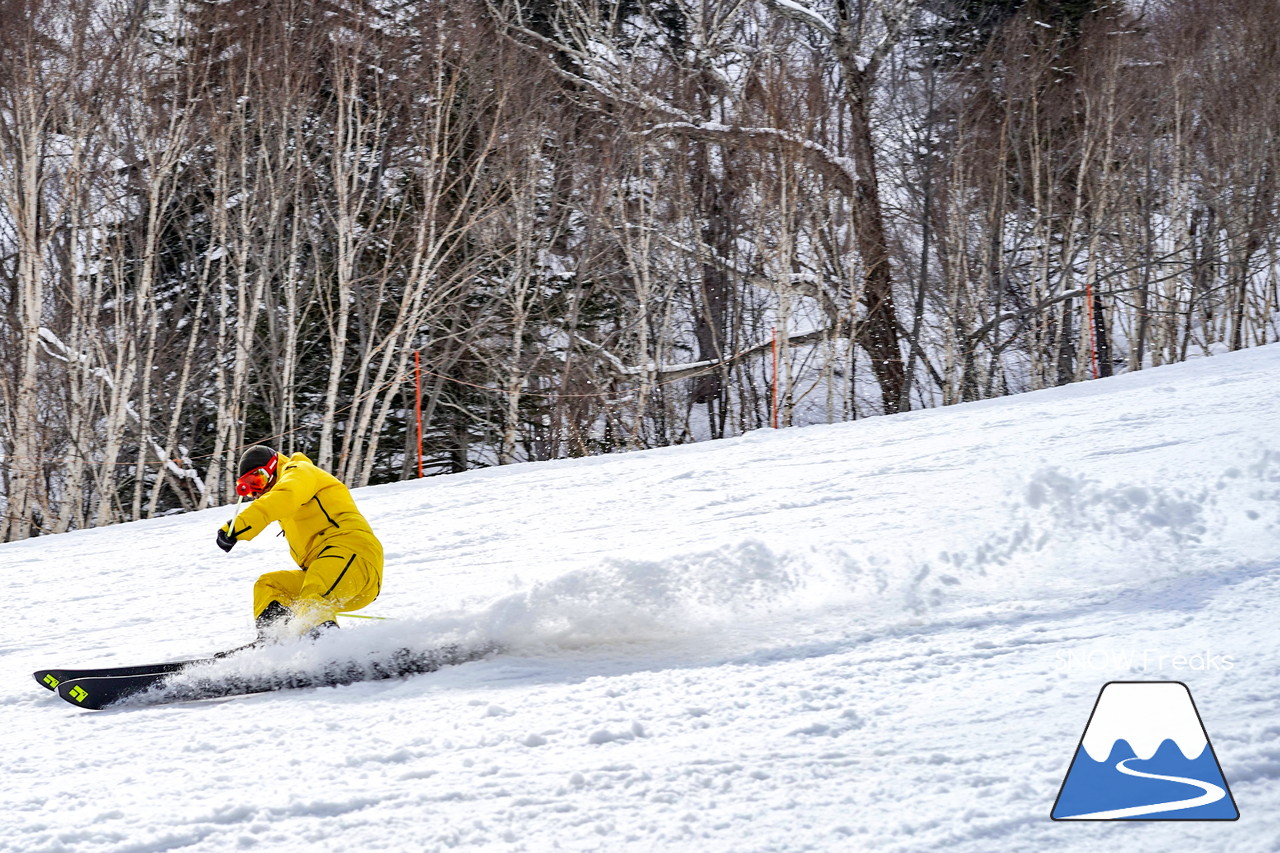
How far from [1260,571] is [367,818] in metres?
3.85

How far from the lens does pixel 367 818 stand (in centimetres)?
316

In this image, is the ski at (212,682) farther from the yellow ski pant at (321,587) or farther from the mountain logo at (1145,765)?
the mountain logo at (1145,765)

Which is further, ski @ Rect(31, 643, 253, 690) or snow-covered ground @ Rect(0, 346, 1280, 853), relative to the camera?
ski @ Rect(31, 643, 253, 690)

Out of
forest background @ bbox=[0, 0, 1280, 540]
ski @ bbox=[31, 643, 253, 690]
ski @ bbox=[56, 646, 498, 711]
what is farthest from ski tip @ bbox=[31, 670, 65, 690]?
forest background @ bbox=[0, 0, 1280, 540]

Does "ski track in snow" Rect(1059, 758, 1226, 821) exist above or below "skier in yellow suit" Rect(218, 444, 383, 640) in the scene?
below

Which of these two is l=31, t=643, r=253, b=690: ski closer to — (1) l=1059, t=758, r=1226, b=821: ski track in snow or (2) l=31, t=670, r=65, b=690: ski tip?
(2) l=31, t=670, r=65, b=690: ski tip

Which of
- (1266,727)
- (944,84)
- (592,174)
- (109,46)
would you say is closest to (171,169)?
(109,46)

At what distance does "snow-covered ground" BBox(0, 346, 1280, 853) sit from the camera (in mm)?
3074

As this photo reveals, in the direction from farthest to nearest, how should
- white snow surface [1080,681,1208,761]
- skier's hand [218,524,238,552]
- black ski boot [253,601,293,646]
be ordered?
1. black ski boot [253,601,293,646]
2. skier's hand [218,524,238,552]
3. white snow surface [1080,681,1208,761]

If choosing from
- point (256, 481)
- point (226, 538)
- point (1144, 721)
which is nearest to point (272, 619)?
point (226, 538)

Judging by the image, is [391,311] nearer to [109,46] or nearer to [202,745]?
[109,46]

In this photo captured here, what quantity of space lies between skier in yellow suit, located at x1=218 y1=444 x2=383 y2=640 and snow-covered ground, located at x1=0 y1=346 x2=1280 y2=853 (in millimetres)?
177

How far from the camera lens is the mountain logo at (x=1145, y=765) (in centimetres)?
286

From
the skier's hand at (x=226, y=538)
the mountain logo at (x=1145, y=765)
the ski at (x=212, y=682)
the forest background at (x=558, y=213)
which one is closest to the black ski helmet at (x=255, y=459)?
the skier's hand at (x=226, y=538)
